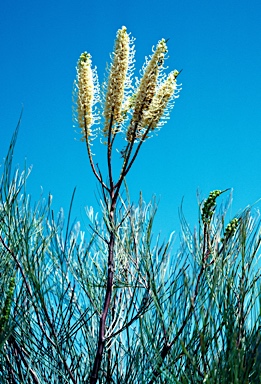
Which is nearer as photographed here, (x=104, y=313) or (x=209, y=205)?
(x=209, y=205)

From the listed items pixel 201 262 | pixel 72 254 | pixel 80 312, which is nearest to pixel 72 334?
pixel 80 312

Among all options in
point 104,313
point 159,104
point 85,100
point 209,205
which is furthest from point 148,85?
point 104,313

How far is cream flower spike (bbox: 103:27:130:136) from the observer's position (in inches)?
63.7

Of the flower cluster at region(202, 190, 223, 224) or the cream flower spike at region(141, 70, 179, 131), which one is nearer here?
the flower cluster at region(202, 190, 223, 224)

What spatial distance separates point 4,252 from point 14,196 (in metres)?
0.21

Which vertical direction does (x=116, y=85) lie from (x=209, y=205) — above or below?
above

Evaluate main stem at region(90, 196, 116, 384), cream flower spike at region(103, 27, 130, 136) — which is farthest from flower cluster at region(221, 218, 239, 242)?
cream flower spike at region(103, 27, 130, 136)

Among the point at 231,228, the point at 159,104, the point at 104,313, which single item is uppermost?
the point at 159,104

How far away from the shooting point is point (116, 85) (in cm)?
162

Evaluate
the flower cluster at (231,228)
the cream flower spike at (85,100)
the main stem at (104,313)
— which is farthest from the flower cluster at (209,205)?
the cream flower spike at (85,100)

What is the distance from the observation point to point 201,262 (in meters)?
1.46

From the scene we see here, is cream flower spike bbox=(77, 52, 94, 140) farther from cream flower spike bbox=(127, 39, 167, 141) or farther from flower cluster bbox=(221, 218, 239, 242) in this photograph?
flower cluster bbox=(221, 218, 239, 242)

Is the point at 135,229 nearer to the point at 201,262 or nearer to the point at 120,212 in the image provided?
the point at 120,212

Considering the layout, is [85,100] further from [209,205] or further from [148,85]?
[209,205]
